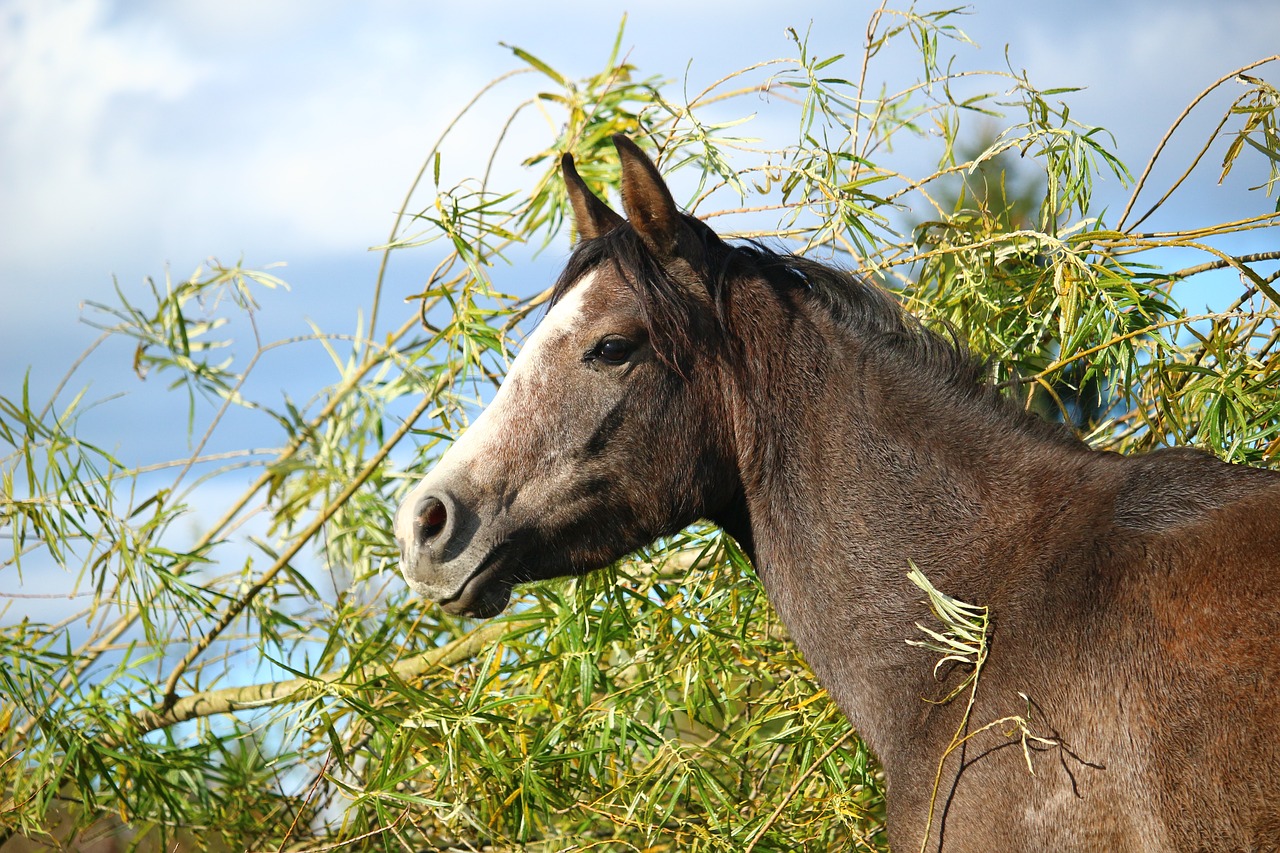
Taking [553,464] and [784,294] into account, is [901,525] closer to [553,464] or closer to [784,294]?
[784,294]

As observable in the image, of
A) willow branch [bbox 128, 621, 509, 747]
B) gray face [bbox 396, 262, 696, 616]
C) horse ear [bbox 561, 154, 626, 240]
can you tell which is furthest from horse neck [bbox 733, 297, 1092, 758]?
willow branch [bbox 128, 621, 509, 747]

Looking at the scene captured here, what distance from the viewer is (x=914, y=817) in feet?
7.34

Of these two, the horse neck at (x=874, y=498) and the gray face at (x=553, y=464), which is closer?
the horse neck at (x=874, y=498)

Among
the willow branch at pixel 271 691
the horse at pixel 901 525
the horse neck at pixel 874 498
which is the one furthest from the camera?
the willow branch at pixel 271 691

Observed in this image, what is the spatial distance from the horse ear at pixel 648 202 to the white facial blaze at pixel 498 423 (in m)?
0.18

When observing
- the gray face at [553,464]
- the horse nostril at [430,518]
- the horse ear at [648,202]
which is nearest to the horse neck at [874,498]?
the gray face at [553,464]

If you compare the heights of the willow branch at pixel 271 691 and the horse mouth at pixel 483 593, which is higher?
the willow branch at pixel 271 691

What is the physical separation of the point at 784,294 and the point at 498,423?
→ 2.54 feet

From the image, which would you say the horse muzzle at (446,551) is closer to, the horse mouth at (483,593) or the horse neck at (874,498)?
the horse mouth at (483,593)

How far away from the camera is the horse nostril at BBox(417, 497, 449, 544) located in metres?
2.42

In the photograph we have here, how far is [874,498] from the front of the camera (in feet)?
7.75

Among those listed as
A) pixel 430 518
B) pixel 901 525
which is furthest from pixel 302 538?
pixel 901 525

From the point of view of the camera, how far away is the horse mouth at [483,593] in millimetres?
2461

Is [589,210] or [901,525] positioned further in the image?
[589,210]
